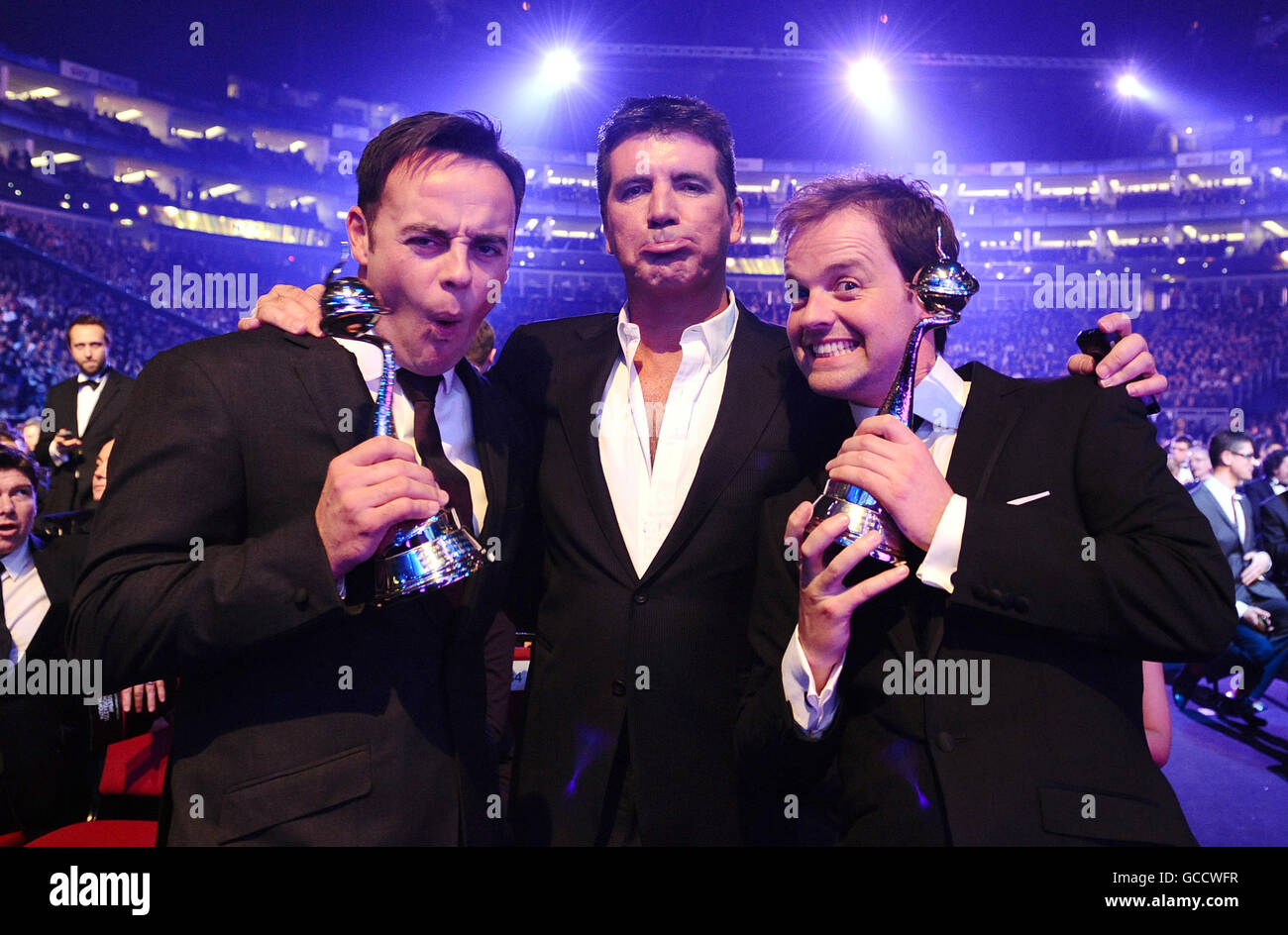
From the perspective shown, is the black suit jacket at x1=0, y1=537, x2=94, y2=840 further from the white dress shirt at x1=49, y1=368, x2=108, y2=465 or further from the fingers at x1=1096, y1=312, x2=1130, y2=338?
the white dress shirt at x1=49, y1=368, x2=108, y2=465

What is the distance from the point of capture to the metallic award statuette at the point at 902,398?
1.39 m

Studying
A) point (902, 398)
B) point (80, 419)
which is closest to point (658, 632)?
point (902, 398)

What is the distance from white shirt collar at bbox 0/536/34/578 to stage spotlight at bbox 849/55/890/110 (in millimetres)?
22210

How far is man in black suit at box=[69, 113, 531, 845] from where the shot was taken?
1325 mm

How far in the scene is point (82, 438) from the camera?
6918mm

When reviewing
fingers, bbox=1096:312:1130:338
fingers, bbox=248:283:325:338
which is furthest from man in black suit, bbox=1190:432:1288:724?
fingers, bbox=248:283:325:338

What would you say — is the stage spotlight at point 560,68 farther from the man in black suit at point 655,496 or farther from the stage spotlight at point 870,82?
the man in black suit at point 655,496

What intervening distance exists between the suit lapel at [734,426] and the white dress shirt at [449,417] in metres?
0.49

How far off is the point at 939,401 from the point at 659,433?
76 cm

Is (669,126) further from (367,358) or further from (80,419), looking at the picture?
(80,419)

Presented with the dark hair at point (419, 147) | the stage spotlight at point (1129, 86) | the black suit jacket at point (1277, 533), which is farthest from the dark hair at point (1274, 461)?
the stage spotlight at point (1129, 86)

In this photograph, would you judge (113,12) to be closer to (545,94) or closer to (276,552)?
(545,94)

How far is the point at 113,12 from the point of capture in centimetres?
2244

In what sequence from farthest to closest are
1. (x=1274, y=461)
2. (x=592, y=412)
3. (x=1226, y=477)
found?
1. (x=1274, y=461)
2. (x=1226, y=477)
3. (x=592, y=412)
